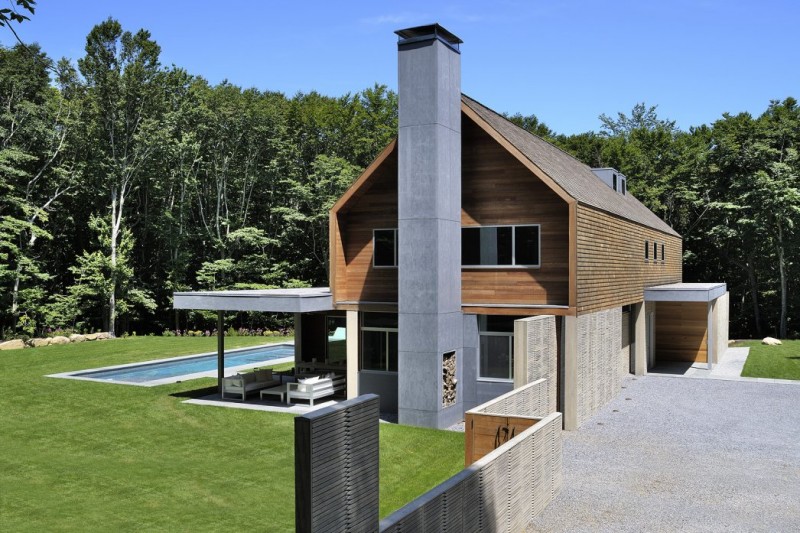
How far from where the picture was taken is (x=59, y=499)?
979 cm

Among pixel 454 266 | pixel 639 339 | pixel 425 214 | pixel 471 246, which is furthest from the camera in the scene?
pixel 639 339

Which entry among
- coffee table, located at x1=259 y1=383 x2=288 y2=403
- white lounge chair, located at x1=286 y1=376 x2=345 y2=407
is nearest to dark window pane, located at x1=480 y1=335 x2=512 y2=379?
white lounge chair, located at x1=286 y1=376 x2=345 y2=407

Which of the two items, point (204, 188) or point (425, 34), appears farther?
point (204, 188)

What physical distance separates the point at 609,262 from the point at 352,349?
23.5ft

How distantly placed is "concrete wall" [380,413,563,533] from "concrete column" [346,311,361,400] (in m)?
7.29

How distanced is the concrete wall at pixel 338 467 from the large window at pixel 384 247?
11.3 metres

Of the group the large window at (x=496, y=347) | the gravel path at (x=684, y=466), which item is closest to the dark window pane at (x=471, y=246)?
the large window at (x=496, y=347)

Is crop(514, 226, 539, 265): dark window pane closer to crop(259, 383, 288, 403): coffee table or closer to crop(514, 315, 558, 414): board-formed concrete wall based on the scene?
crop(514, 315, 558, 414): board-formed concrete wall

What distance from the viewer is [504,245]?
16.0 metres

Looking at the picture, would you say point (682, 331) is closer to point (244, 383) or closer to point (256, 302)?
point (244, 383)

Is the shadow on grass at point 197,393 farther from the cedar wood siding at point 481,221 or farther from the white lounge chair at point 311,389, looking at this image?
the cedar wood siding at point 481,221

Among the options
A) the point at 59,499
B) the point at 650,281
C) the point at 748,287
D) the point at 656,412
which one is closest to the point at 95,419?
the point at 59,499

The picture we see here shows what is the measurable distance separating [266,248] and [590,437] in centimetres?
2994

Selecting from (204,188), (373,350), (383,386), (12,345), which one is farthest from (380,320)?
(204,188)
